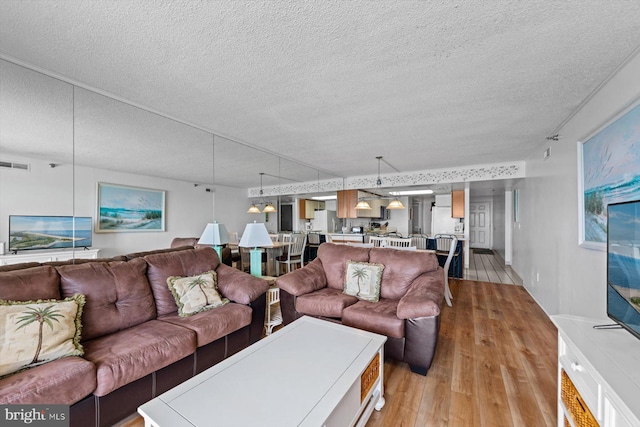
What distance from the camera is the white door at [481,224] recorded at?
9.80 m

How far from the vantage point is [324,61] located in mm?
1792

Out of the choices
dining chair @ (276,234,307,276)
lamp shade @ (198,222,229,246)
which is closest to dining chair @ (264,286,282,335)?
lamp shade @ (198,222,229,246)

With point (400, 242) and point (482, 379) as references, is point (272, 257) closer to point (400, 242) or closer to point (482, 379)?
point (400, 242)

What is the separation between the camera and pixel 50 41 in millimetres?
1584

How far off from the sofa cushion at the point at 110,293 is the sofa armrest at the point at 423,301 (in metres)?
2.23

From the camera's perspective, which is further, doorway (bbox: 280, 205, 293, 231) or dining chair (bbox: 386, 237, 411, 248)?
doorway (bbox: 280, 205, 293, 231)

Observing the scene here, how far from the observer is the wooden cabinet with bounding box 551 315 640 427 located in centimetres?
91

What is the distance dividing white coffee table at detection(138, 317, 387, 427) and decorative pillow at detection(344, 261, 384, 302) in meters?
0.92

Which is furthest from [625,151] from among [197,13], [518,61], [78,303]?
[78,303]

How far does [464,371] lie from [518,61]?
2488 millimetres

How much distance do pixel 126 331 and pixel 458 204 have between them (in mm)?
6829

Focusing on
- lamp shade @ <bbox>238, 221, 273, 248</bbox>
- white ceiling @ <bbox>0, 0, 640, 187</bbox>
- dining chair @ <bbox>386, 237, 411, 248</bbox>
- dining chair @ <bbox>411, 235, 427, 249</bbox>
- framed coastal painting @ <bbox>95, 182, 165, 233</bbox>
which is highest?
white ceiling @ <bbox>0, 0, 640, 187</bbox>

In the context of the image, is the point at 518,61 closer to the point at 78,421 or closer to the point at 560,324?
the point at 560,324

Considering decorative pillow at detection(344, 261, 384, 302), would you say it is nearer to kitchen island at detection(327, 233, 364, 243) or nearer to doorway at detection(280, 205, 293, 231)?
kitchen island at detection(327, 233, 364, 243)
